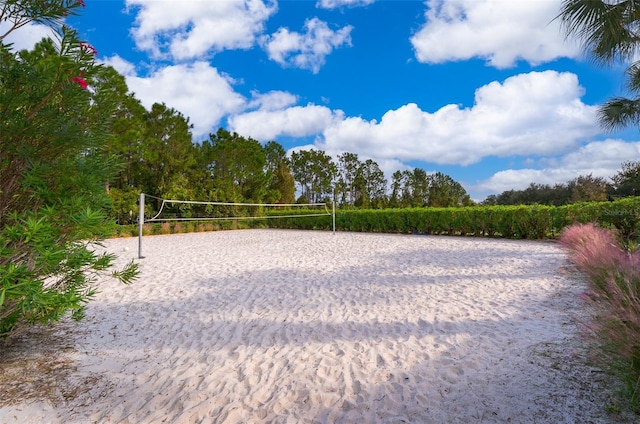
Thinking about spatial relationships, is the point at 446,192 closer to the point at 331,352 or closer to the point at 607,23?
the point at 607,23

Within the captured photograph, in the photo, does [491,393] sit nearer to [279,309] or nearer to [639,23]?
[279,309]

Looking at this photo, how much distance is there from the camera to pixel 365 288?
484 cm

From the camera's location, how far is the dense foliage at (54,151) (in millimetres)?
2076

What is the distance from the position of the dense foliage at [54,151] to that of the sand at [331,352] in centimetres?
78

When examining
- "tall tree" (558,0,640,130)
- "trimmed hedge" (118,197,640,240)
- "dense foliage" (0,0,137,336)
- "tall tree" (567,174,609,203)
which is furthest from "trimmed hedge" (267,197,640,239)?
"tall tree" (567,174,609,203)

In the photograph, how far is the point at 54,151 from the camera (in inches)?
89.1

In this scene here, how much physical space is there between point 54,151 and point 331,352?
98.0 inches

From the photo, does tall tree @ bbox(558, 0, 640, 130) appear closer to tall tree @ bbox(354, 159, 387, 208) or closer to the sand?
the sand

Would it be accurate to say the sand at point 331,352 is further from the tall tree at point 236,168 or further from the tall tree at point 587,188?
the tall tree at point 587,188

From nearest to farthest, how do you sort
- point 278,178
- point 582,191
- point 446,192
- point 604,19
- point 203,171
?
1. point 604,19
2. point 203,171
3. point 582,191
4. point 278,178
5. point 446,192

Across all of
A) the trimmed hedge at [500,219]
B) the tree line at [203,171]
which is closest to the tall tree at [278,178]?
the tree line at [203,171]

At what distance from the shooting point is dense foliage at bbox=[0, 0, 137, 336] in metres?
2.08

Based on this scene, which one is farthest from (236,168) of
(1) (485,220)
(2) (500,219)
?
(2) (500,219)

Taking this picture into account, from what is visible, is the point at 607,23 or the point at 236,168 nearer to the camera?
the point at 607,23
